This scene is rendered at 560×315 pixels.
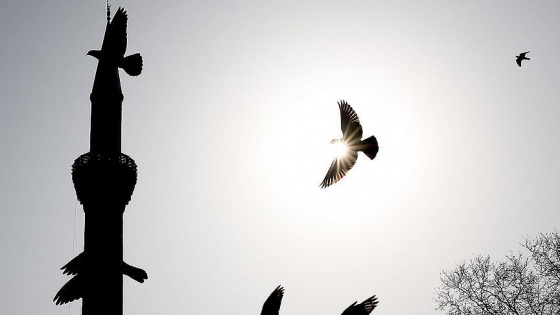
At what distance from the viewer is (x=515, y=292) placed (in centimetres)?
2123

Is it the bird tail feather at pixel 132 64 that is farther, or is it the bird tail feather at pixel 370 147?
the bird tail feather at pixel 132 64

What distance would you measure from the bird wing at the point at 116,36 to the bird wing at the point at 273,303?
12.2 metres

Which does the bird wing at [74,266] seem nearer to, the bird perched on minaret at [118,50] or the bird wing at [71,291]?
the bird wing at [71,291]

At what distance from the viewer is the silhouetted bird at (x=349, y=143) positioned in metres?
7.62

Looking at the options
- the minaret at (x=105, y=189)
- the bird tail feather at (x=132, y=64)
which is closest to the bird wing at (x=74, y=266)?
the minaret at (x=105, y=189)

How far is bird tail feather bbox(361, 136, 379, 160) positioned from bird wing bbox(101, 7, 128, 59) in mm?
10376

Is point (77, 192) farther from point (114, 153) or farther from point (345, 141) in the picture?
point (345, 141)

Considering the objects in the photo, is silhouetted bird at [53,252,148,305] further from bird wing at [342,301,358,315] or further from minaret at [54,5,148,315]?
bird wing at [342,301,358,315]

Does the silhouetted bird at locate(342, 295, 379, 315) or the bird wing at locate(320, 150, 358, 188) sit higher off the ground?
the bird wing at locate(320, 150, 358, 188)

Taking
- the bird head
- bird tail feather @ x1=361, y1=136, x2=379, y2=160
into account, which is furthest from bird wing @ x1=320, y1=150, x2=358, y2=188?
the bird head

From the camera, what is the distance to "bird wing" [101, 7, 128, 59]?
15195 mm

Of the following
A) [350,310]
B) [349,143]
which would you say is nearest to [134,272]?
[349,143]

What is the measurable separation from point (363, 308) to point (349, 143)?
3.14m

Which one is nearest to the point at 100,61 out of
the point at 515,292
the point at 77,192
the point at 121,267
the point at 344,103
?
the point at 77,192
